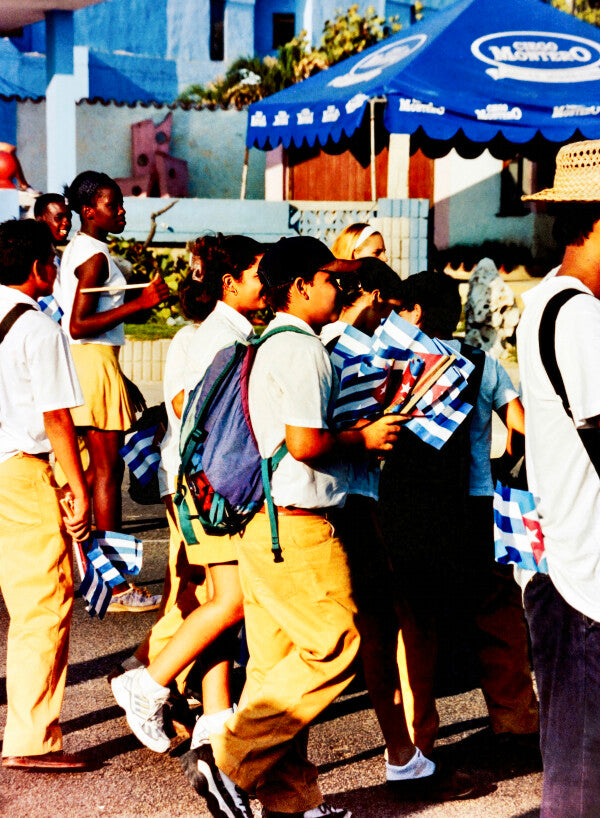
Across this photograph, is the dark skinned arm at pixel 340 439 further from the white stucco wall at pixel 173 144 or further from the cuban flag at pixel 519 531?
the white stucco wall at pixel 173 144

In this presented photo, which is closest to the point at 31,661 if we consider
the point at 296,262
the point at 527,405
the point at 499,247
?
the point at 296,262

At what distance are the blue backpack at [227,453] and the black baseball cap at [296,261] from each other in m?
0.17

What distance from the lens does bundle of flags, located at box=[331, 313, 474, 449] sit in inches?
137

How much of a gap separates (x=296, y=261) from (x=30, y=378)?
1.04 m

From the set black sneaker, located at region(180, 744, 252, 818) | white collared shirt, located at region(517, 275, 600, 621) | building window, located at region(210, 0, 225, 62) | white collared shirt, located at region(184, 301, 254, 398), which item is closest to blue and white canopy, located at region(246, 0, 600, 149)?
white collared shirt, located at region(184, 301, 254, 398)

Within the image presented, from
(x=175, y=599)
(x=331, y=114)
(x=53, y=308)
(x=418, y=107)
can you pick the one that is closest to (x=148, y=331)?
(x=331, y=114)

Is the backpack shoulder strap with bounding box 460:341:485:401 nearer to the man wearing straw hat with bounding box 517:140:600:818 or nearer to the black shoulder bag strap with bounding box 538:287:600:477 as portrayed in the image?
the man wearing straw hat with bounding box 517:140:600:818

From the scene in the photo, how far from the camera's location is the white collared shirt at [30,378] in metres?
3.81

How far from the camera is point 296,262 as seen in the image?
3.42m

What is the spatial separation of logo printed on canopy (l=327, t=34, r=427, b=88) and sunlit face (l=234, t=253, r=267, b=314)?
22.0ft

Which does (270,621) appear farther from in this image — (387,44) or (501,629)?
(387,44)

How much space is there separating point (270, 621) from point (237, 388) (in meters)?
0.70

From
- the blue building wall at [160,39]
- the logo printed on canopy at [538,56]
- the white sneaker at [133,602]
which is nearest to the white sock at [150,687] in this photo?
the white sneaker at [133,602]

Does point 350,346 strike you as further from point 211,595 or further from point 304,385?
point 211,595
